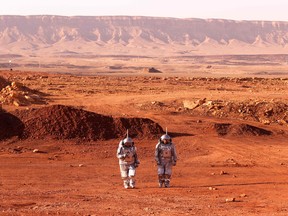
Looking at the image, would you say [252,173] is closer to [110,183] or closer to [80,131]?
[110,183]

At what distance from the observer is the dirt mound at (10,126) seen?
2526 cm

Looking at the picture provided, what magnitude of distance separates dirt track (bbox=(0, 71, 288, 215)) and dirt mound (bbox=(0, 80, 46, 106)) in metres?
2.03

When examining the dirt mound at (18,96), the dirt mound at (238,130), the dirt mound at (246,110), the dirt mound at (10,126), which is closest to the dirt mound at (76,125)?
the dirt mound at (10,126)

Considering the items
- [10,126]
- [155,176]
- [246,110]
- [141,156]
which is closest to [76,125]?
[10,126]

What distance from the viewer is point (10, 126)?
1009 inches

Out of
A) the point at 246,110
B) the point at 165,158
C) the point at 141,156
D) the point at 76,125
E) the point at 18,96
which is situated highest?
the point at 18,96

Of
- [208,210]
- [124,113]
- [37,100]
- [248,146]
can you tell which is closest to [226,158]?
[248,146]

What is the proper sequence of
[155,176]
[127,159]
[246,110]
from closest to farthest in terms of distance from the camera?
[127,159] → [155,176] → [246,110]

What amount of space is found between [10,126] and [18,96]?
41.5 ft

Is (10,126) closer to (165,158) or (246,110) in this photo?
(165,158)

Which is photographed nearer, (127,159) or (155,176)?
(127,159)

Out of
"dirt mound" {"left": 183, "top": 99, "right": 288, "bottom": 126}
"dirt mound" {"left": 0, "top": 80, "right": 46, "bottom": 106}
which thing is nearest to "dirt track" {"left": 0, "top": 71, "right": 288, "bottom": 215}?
"dirt mound" {"left": 183, "top": 99, "right": 288, "bottom": 126}

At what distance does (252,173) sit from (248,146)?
6182 mm

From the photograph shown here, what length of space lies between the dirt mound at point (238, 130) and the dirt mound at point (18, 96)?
12833 millimetres
